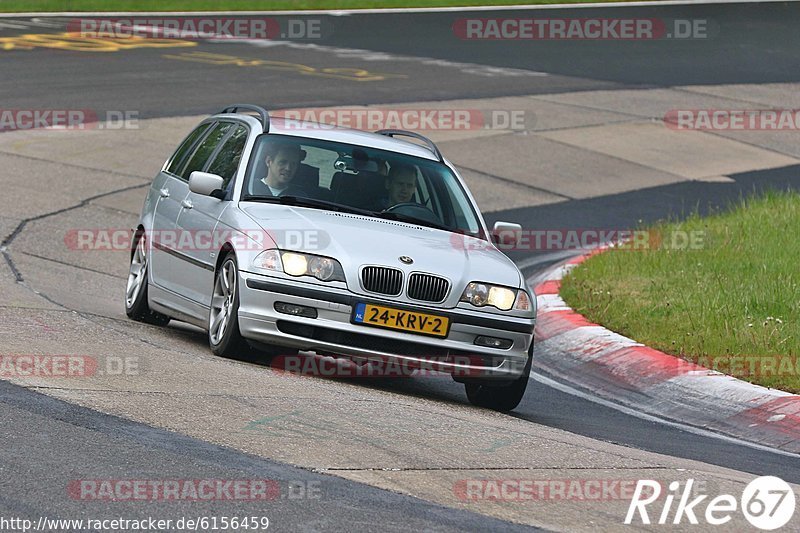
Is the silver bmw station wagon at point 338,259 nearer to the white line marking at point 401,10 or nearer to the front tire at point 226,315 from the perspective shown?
the front tire at point 226,315

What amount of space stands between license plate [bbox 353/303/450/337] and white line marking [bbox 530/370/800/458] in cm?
153

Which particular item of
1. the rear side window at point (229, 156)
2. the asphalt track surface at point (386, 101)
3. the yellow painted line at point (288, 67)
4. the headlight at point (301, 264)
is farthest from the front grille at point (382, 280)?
the yellow painted line at point (288, 67)

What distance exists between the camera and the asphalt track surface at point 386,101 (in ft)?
18.9

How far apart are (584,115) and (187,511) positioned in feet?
60.3

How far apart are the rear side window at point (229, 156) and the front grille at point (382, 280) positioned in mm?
1685

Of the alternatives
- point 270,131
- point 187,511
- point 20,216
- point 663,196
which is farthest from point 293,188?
point 663,196

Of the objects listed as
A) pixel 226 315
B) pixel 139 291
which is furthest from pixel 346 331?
pixel 139 291

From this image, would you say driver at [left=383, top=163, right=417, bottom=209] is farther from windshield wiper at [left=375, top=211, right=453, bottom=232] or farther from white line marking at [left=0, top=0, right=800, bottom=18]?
white line marking at [left=0, top=0, right=800, bottom=18]

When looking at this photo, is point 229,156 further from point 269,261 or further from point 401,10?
point 401,10

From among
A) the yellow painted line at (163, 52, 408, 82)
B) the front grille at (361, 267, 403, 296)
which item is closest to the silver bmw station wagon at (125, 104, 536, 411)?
the front grille at (361, 267, 403, 296)

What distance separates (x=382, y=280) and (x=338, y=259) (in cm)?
28

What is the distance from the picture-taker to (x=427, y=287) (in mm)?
8625

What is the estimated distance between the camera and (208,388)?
7.62m

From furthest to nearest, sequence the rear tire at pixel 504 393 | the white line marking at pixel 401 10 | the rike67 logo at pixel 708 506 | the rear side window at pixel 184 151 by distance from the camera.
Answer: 1. the white line marking at pixel 401 10
2. the rear side window at pixel 184 151
3. the rear tire at pixel 504 393
4. the rike67 logo at pixel 708 506
